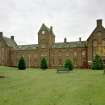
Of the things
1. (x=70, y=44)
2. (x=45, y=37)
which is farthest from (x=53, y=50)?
(x=70, y=44)

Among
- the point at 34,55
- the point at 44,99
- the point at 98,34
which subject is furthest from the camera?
the point at 34,55

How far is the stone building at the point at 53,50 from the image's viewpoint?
235 feet

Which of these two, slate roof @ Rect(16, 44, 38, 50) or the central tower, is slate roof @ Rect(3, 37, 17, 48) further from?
the central tower

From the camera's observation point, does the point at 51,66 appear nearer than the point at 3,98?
No

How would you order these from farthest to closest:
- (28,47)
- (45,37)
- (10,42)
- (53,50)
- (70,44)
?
(10,42) → (28,47) → (45,37) → (53,50) → (70,44)

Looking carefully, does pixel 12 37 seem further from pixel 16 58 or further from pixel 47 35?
pixel 47 35

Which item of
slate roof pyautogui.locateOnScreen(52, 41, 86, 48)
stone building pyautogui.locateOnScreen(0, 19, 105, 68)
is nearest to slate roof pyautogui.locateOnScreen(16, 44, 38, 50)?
stone building pyautogui.locateOnScreen(0, 19, 105, 68)

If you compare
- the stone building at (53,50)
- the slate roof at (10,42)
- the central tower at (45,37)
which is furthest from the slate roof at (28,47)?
the central tower at (45,37)

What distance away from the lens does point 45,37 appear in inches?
3250

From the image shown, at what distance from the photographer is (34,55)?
274ft

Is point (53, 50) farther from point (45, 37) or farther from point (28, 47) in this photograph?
point (28, 47)

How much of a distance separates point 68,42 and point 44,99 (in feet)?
210

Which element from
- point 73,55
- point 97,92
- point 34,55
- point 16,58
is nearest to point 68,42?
point 73,55

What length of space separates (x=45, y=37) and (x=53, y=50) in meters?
5.34
